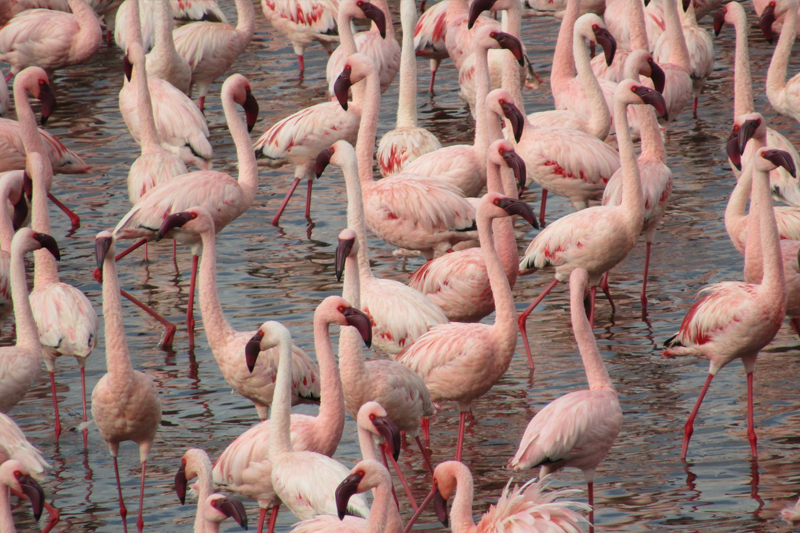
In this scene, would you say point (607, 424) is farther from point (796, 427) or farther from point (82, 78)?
point (82, 78)

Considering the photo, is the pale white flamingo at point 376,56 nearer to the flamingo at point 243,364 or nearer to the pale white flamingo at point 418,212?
the pale white flamingo at point 418,212

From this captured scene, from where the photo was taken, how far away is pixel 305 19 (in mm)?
13398

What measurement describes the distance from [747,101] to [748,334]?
3342 millimetres

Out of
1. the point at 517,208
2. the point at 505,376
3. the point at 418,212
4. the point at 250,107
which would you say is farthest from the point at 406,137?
the point at 517,208

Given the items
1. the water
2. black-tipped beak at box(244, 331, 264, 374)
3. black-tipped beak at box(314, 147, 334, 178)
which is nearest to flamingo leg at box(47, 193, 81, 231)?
the water

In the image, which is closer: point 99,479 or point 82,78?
point 99,479

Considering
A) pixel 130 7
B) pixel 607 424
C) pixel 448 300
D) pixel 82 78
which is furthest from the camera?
pixel 82 78

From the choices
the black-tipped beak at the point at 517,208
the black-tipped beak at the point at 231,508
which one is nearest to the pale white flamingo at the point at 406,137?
the black-tipped beak at the point at 517,208

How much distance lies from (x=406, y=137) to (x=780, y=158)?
3723 mm

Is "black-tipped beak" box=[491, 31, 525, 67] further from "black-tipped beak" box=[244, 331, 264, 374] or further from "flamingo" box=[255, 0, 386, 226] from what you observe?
"black-tipped beak" box=[244, 331, 264, 374]

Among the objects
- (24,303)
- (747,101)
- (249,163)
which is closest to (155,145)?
(249,163)

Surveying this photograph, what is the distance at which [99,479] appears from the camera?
6422mm

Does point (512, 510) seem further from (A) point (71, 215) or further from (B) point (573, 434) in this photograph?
(A) point (71, 215)

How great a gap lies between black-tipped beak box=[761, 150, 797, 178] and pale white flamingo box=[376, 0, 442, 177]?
3459 mm
